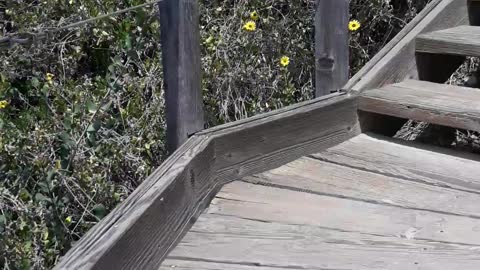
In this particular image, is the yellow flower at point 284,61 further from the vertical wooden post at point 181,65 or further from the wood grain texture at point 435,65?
the vertical wooden post at point 181,65

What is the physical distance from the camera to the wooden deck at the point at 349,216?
199 cm

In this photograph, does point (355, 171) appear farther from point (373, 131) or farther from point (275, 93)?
point (275, 93)

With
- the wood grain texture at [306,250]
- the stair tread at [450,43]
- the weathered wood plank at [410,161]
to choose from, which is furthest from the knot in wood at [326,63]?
the wood grain texture at [306,250]

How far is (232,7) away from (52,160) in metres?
1.18

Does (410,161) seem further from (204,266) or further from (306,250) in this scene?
(204,266)

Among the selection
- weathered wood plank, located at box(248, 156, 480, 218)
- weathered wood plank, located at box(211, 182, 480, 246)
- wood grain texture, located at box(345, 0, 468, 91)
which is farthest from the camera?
wood grain texture, located at box(345, 0, 468, 91)

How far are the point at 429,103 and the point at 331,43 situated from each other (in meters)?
0.39

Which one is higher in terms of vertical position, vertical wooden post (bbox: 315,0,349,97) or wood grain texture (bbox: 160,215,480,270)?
vertical wooden post (bbox: 315,0,349,97)

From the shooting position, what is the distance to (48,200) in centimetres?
297

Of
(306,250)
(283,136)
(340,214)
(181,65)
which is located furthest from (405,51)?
(306,250)

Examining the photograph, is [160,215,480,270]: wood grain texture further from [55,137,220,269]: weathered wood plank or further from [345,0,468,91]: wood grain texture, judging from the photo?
[345,0,468,91]: wood grain texture

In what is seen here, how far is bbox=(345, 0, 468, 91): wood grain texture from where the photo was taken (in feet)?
9.55

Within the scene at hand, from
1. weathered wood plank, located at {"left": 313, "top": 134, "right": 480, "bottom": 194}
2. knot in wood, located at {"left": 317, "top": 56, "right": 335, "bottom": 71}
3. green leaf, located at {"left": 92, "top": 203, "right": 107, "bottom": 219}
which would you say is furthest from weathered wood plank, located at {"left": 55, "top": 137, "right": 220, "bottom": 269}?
green leaf, located at {"left": 92, "top": 203, "right": 107, "bottom": 219}

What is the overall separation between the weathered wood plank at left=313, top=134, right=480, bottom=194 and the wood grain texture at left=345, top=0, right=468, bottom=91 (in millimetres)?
214
